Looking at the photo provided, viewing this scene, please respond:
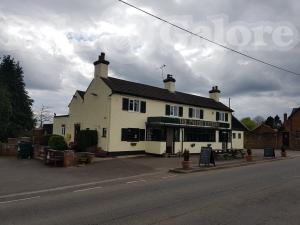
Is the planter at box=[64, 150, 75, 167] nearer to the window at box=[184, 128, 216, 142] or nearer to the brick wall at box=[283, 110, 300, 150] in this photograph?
the window at box=[184, 128, 216, 142]

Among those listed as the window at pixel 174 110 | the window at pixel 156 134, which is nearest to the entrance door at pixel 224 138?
the window at pixel 174 110

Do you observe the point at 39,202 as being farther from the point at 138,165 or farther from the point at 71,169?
the point at 138,165

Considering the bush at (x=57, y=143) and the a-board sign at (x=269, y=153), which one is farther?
the a-board sign at (x=269, y=153)

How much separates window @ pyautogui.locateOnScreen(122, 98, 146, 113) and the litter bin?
27.1 ft

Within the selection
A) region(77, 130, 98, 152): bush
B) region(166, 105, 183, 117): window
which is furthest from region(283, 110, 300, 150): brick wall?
region(77, 130, 98, 152): bush

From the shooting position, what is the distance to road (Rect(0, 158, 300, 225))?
805cm

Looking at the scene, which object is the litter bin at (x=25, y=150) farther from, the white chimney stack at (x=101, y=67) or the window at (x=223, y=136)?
the window at (x=223, y=136)

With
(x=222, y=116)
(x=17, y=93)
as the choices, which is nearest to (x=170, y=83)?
(x=222, y=116)

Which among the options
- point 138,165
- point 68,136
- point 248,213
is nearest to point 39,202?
point 248,213

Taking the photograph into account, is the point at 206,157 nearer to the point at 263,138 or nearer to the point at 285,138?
the point at 285,138

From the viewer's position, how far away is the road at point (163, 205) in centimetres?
805

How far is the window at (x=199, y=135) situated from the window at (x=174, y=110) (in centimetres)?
221

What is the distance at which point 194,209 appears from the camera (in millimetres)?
9141

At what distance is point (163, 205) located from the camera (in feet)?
31.9
